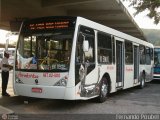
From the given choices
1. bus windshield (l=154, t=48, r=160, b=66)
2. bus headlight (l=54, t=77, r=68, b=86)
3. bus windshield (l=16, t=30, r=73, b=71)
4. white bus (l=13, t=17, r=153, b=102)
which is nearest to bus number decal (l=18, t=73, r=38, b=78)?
white bus (l=13, t=17, r=153, b=102)

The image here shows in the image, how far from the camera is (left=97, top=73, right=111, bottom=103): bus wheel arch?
40.4 ft

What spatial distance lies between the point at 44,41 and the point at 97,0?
276 inches

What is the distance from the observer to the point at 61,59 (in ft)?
34.2

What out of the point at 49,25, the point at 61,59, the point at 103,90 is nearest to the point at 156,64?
the point at 103,90

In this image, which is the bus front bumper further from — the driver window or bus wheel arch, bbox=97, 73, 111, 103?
bus wheel arch, bbox=97, 73, 111, 103

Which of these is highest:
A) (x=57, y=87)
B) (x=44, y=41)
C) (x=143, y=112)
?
(x=44, y=41)

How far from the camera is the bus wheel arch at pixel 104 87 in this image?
12305 mm

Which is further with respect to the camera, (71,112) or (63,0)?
(63,0)

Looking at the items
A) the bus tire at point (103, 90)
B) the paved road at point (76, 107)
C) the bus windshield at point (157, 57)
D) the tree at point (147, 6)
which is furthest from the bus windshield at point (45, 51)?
the bus windshield at point (157, 57)

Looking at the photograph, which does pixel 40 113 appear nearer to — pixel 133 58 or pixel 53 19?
pixel 53 19

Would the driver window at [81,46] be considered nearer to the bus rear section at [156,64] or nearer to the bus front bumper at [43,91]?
the bus front bumper at [43,91]

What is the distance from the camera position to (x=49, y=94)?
10.2 m

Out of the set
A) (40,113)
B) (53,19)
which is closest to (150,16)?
(53,19)

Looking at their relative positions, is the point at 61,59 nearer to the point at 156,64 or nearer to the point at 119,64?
the point at 119,64
